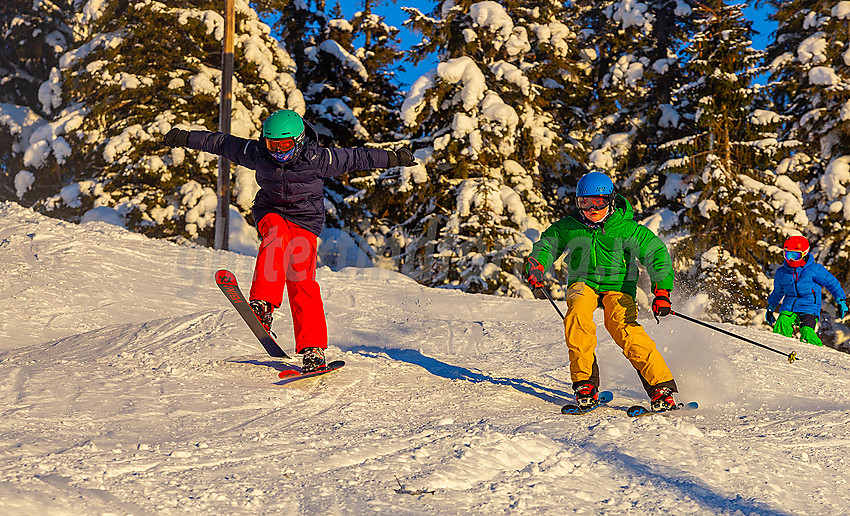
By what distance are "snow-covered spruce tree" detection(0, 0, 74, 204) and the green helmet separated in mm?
23678

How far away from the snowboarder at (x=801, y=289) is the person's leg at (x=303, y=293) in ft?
23.3

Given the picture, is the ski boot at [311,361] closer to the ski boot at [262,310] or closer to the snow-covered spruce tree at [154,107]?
the ski boot at [262,310]

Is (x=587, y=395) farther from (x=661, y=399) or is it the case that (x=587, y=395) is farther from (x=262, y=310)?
(x=262, y=310)

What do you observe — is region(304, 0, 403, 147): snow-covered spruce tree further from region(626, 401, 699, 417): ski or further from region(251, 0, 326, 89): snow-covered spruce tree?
region(626, 401, 699, 417): ski

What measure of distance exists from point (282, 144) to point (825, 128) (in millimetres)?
16724

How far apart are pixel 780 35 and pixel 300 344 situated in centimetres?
2004

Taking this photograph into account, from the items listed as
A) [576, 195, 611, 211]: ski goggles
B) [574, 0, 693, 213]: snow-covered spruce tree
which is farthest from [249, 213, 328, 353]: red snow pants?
[574, 0, 693, 213]: snow-covered spruce tree

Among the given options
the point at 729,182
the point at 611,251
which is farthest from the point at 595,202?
the point at 729,182

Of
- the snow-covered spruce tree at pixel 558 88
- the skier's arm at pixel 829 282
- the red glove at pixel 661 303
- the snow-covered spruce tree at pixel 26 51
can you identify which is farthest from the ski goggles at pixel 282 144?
the snow-covered spruce tree at pixel 26 51

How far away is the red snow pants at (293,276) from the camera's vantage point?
197 inches

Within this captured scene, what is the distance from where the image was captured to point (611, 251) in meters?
4.95

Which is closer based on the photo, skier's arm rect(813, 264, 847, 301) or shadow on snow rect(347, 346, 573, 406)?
shadow on snow rect(347, 346, 573, 406)

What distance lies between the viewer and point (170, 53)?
18422 mm

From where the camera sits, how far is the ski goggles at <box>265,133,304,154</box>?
187 inches
